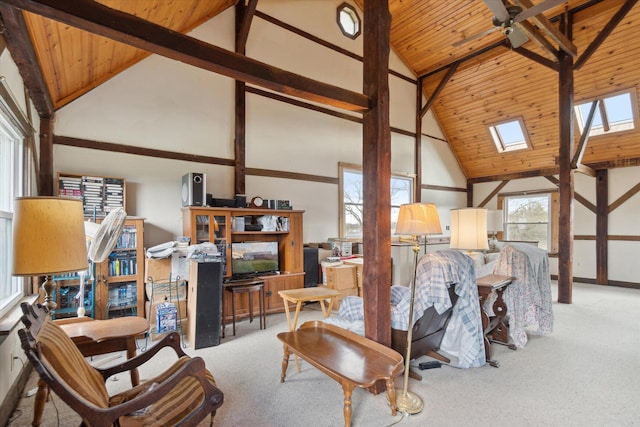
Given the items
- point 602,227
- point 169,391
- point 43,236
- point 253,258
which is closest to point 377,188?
point 169,391

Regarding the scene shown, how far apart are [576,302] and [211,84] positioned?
23.2 feet

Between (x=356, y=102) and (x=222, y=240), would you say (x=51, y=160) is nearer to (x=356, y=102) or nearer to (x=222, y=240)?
(x=222, y=240)

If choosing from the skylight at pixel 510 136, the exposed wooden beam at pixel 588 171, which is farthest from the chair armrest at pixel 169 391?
the skylight at pixel 510 136

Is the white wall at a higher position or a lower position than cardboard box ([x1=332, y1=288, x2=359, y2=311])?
higher

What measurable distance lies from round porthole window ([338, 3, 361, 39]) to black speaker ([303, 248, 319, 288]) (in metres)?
4.59

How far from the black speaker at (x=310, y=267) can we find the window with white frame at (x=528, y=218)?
5874 mm

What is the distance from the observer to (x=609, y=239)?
6.95 meters

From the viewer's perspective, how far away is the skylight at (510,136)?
738 cm

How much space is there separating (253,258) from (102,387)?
9.73ft

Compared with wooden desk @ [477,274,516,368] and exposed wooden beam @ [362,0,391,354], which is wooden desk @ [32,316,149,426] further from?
wooden desk @ [477,274,516,368]

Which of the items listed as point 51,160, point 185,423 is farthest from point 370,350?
point 51,160

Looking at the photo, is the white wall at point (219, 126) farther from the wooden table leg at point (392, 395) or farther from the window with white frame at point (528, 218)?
the window with white frame at point (528, 218)

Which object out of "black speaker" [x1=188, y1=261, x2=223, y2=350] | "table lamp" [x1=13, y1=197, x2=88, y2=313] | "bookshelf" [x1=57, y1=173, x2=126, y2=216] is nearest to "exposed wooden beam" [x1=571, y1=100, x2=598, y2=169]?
"black speaker" [x1=188, y1=261, x2=223, y2=350]

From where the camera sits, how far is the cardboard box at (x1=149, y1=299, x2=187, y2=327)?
3812 mm
